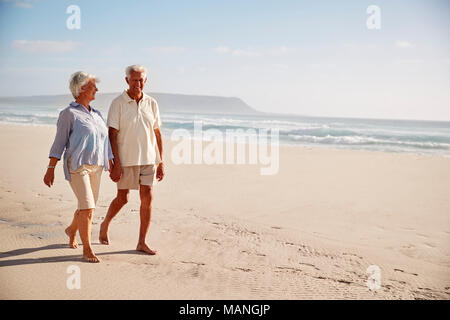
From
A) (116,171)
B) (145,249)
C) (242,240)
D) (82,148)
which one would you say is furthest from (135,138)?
(242,240)

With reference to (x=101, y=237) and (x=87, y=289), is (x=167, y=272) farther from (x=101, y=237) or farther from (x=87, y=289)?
(x=101, y=237)

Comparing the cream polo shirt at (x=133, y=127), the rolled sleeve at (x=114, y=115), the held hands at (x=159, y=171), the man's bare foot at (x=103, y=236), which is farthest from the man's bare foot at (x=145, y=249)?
the rolled sleeve at (x=114, y=115)

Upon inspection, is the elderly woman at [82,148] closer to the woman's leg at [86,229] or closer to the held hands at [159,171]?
the woman's leg at [86,229]

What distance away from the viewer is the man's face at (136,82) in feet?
12.3

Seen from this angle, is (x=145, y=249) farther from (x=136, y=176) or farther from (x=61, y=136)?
(x=61, y=136)

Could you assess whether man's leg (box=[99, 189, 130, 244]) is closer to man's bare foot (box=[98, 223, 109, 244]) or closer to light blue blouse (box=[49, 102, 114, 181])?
man's bare foot (box=[98, 223, 109, 244])

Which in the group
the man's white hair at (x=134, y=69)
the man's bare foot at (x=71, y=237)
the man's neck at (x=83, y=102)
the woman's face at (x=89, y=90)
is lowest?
the man's bare foot at (x=71, y=237)

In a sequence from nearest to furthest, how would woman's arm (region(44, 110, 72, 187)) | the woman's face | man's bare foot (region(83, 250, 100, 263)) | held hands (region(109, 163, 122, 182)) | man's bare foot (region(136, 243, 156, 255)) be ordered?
woman's arm (region(44, 110, 72, 187)) → the woman's face → man's bare foot (region(83, 250, 100, 263)) → held hands (region(109, 163, 122, 182)) → man's bare foot (region(136, 243, 156, 255))

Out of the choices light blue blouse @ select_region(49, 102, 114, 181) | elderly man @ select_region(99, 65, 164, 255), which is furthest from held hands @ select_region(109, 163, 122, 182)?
light blue blouse @ select_region(49, 102, 114, 181)

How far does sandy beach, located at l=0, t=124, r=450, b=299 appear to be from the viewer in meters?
3.29

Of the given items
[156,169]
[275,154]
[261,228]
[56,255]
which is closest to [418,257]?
[261,228]

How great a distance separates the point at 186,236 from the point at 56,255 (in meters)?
1.52

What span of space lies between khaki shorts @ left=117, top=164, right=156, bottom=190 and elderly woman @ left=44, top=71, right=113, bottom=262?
0.26 m

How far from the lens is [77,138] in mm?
3459
